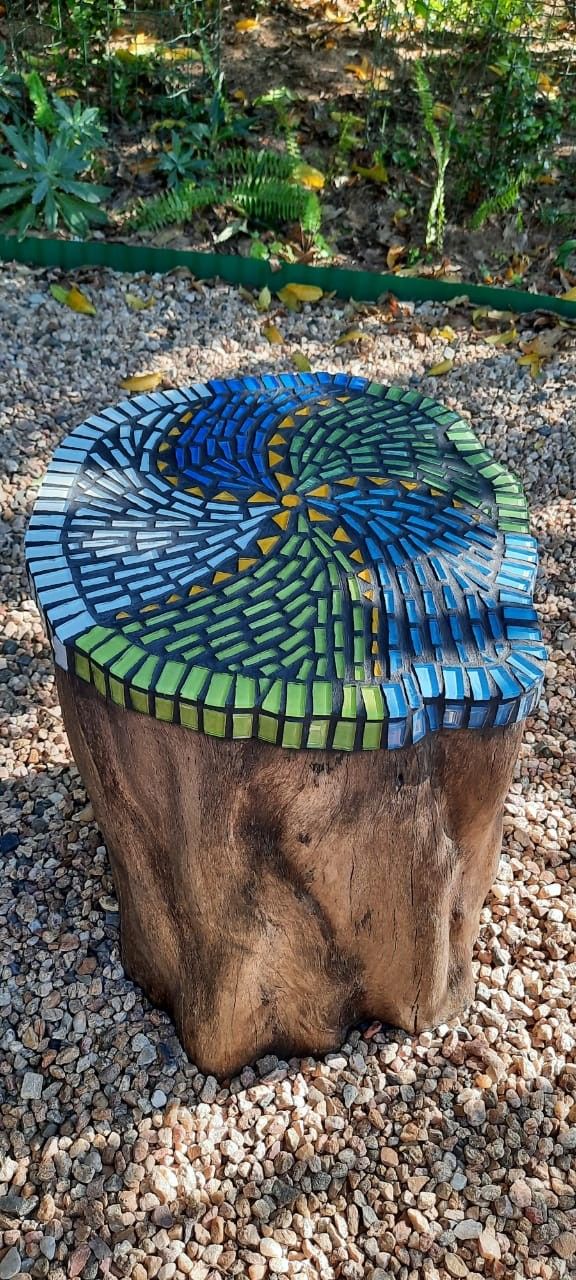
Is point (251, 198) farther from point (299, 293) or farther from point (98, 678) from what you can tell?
point (98, 678)

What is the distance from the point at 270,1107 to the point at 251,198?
14.2 feet

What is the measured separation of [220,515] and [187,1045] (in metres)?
1.18

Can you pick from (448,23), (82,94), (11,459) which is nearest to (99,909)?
(11,459)

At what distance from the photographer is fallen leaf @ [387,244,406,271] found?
5.29 m

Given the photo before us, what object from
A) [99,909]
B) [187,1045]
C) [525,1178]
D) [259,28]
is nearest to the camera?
[525,1178]

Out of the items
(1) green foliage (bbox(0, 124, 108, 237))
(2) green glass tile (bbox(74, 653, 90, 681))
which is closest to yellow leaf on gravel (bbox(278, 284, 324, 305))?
(1) green foliage (bbox(0, 124, 108, 237))

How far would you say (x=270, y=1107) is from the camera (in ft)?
7.73

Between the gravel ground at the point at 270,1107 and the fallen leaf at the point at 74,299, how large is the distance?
2.21 meters

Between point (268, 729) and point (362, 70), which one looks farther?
point (362, 70)

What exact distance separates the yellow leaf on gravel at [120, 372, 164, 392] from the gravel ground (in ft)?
5.17

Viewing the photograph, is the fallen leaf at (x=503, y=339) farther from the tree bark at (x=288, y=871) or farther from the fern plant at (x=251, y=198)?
the tree bark at (x=288, y=871)

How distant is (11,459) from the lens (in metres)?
4.03

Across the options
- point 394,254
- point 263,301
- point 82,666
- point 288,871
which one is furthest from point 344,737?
point 394,254

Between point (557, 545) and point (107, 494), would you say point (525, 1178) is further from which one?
point (557, 545)
